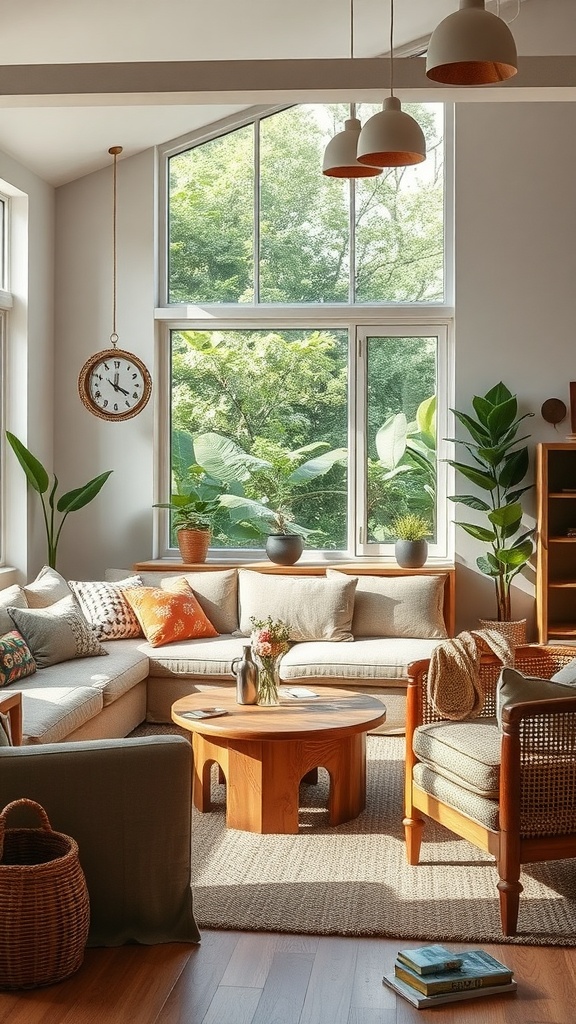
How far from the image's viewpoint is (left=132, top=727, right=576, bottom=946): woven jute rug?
3465mm

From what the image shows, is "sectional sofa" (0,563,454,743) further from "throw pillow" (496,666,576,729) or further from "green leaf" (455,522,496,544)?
"throw pillow" (496,666,576,729)

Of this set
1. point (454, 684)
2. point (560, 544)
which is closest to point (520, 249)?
point (560, 544)

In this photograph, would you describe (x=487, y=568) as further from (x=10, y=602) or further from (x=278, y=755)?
(x=10, y=602)

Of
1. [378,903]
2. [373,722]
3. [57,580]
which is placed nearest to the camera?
[378,903]

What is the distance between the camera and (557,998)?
2.99m

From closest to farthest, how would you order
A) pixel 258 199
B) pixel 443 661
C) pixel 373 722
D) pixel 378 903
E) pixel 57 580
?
pixel 378 903 < pixel 443 661 < pixel 373 722 < pixel 57 580 < pixel 258 199

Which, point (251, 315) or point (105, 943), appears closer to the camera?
point (105, 943)

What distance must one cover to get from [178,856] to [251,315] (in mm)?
4396

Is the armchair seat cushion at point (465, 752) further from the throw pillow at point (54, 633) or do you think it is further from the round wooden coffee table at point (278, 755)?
the throw pillow at point (54, 633)

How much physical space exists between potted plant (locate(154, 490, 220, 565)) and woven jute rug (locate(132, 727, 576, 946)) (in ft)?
7.93

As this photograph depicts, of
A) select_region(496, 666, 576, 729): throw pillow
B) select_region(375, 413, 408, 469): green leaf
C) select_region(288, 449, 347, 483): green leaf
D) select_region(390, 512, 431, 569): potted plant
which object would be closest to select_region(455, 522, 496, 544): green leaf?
select_region(390, 512, 431, 569): potted plant

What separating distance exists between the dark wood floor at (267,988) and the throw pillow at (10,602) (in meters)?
2.33

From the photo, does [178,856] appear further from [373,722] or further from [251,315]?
[251,315]

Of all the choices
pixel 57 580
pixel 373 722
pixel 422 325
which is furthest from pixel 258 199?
pixel 373 722
